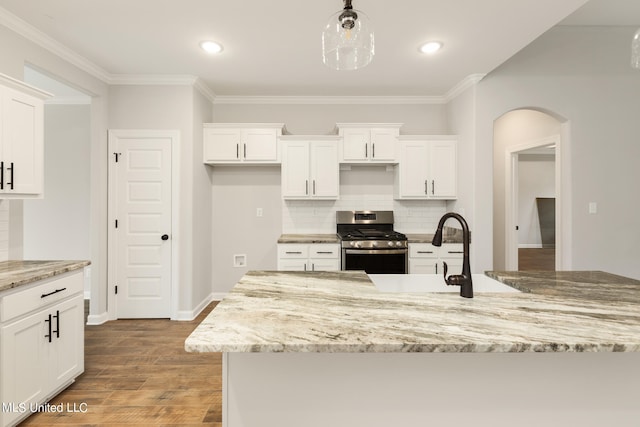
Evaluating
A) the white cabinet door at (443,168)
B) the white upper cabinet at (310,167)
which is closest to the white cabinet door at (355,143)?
the white upper cabinet at (310,167)

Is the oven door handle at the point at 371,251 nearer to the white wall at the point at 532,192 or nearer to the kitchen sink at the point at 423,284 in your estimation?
the kitchen sink at the point at 423,284

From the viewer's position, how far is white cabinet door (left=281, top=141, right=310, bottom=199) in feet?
13.3

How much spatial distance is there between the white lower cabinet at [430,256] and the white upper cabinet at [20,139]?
3.45m

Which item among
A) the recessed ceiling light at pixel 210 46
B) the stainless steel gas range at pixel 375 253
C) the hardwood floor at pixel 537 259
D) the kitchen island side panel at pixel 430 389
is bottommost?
the hardwood floor at pixel 537 259

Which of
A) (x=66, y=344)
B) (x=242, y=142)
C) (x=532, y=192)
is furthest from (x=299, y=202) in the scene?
(x=532, y=192)

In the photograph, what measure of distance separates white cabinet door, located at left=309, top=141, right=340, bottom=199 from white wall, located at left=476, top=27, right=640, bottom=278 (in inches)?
64.0

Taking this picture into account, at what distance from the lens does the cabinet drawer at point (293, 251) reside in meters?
3.80

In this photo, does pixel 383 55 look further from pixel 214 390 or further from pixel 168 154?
pixel 214 390

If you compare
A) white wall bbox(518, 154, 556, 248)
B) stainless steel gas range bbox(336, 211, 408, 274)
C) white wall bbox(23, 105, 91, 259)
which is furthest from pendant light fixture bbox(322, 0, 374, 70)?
white wall bbox(518, 154, 556, 248)

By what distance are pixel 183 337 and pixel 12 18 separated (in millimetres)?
2971

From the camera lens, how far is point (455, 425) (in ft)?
3.67

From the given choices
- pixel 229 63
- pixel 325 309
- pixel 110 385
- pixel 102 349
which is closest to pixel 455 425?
pixel 325 309

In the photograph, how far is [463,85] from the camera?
12.6 ft

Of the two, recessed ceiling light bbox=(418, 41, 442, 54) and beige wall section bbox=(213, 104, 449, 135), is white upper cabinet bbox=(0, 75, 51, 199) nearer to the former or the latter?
beige wall section bbox=(213, 104, 449, 135)
